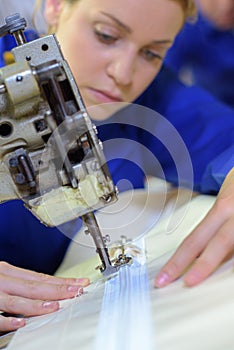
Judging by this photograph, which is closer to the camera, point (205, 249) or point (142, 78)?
point (205, 249)

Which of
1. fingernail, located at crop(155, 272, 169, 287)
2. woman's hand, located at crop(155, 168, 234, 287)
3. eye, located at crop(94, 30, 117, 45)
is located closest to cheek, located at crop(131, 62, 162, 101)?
eye, located at crop(94, 30, 117, 45)

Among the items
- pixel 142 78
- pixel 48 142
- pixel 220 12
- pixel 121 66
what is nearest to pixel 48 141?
pixel 48 142

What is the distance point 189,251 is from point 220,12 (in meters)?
1.19

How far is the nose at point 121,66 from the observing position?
1.09m

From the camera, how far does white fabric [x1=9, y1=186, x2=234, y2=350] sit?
1.63 ft

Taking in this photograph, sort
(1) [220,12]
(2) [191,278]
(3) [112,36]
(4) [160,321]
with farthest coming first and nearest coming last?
1. (1) [220,12]
2. (3) [112,36]
3. (2) [191,278]
4. (4) [160,321]

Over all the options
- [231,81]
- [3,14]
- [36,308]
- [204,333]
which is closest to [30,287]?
[36,308]

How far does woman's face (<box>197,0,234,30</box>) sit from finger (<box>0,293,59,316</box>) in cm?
128

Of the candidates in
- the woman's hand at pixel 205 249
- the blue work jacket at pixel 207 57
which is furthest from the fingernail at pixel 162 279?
the blue work jacket at pixel 207 57

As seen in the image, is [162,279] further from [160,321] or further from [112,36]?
[112,36]

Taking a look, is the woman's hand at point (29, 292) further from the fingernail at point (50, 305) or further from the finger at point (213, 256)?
the finger at point (213, 256)

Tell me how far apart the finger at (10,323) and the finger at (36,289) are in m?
0.05

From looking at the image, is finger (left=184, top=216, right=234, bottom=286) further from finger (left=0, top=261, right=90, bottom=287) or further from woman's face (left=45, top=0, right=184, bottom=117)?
woman's face (left=45, top=0, right=184, bottom=117)

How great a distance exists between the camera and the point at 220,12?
170cm
